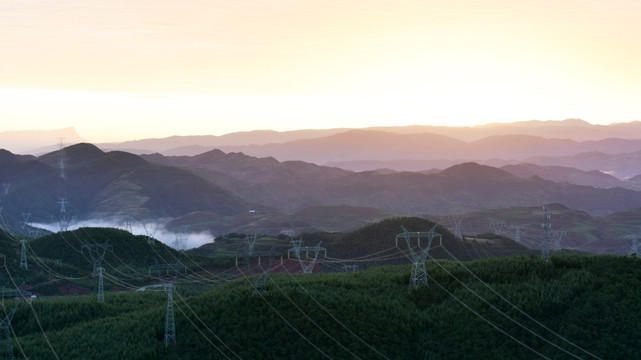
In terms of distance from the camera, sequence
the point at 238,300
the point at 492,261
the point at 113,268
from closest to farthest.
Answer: the point at 238,300
the point at 492,261
the point at 113,268

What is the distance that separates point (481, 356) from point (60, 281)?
3976 inches

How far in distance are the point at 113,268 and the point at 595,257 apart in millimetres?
116971

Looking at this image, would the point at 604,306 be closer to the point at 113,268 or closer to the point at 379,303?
the point at 379,303

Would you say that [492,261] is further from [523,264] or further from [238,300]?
[238,300]

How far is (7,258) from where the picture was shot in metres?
150

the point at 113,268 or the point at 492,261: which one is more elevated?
the point at 492,261

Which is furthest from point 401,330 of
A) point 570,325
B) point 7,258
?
point 7,258

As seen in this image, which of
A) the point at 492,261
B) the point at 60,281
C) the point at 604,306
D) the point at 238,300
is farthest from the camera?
the point at 60,281

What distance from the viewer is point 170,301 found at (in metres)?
81.2

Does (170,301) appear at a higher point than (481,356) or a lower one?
higher

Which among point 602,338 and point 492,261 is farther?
point 492,261

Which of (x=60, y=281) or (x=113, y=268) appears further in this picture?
(x=113, y=268)

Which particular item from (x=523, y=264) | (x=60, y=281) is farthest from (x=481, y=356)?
(x=60, y=281)

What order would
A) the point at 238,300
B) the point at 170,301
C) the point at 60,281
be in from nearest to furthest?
the point at 170,301, the point at 238,300, the point at 60,281
